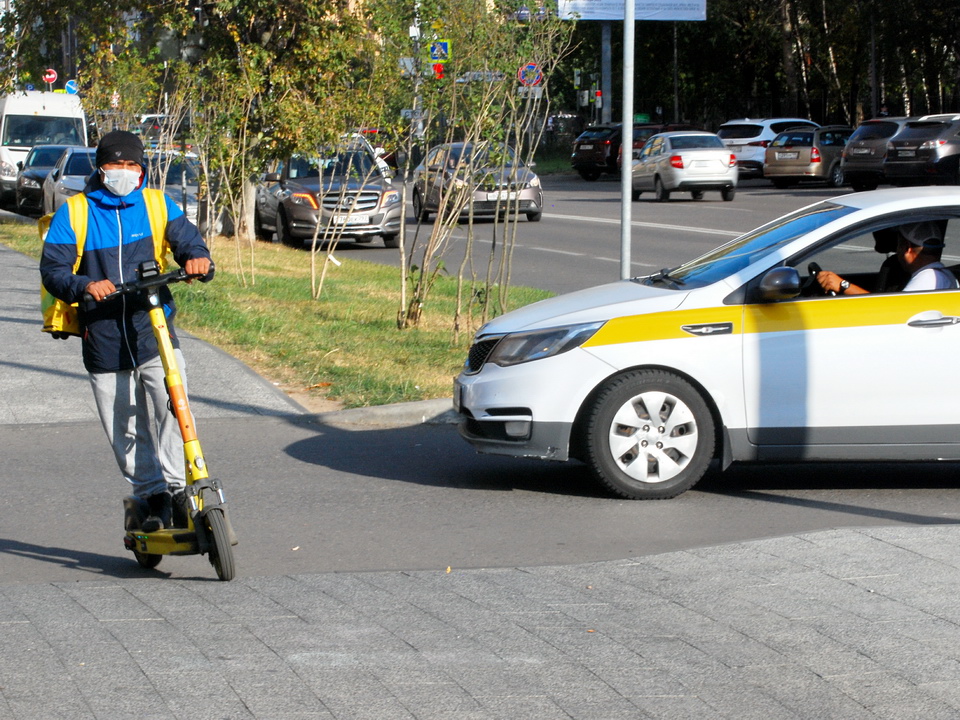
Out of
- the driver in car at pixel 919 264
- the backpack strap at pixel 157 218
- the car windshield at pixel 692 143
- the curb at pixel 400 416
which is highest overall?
the car windshield at pixel 692 143

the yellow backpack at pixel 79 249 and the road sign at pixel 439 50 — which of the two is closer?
the yellow backpack at pixel 79 249

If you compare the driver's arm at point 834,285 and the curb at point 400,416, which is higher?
the driver's arm at point 834,285

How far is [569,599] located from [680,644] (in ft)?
2.09

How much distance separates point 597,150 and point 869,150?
548 inches

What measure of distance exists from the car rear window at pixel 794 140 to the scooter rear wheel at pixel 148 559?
33.1 meters

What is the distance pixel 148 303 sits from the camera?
5.14 metres

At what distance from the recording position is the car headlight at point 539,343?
22.6 feet

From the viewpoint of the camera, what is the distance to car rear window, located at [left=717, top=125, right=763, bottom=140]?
1652 inches

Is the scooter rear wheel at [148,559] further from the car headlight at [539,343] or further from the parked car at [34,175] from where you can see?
the parked car at [34,175]

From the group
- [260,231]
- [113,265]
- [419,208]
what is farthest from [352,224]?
[113,265]

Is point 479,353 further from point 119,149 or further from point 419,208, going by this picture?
point 419,208

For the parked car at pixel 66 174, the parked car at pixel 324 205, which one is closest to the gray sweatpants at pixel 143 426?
the parked car at pixel 324 205

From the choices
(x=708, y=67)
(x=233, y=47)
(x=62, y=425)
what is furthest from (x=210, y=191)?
(x=708, y=67)

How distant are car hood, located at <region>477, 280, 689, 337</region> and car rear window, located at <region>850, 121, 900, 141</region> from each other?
1040 inches
